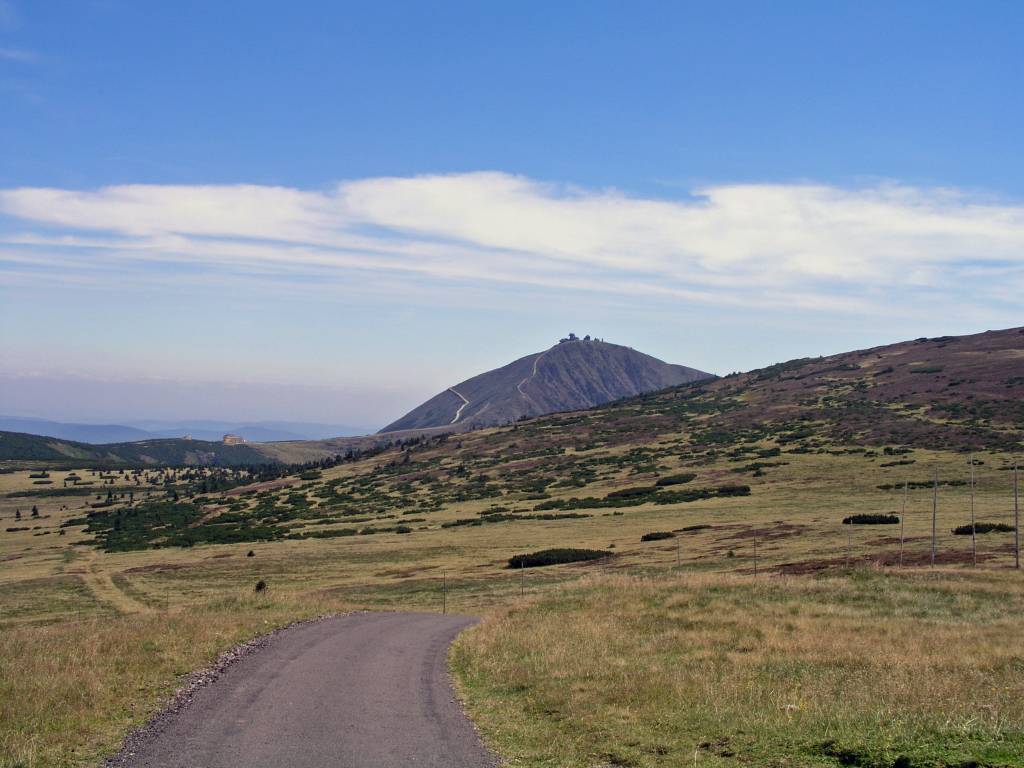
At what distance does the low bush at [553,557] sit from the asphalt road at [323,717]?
32.8 meters

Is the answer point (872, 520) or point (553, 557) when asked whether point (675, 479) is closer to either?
point (872, 520)

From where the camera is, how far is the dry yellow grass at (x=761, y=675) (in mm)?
11406

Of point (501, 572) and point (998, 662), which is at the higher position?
point (998, 662)

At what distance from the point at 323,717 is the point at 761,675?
9.28 meters

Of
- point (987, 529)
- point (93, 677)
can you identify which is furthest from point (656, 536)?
point (93, 677)

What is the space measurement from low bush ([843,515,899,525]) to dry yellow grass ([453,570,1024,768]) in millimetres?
23298

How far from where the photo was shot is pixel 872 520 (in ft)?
181

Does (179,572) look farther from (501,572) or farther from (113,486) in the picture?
(113,486)

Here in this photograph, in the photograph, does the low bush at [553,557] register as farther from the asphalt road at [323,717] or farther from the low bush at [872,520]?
the asphalt road at [323,717]

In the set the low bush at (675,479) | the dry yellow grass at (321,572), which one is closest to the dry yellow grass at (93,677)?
the dry yellow grass at (321,572)

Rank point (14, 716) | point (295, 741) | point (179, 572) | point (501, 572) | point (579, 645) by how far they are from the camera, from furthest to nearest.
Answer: point (179, 572) < point (501, 572) < point (579, 645) < point (14, 716) < point (295, 741)

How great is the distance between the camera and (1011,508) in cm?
5422

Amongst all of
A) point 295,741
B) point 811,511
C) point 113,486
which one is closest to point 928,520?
point 811,511

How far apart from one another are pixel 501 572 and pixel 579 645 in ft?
97.7
